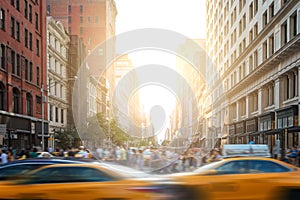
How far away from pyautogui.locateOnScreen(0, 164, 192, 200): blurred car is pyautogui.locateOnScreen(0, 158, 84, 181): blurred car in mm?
214

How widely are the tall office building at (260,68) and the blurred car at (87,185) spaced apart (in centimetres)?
445

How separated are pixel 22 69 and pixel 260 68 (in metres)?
22.1

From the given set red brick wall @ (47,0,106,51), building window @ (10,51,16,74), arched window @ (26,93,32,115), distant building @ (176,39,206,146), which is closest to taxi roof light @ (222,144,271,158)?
distant building @ (176,39,206,146)

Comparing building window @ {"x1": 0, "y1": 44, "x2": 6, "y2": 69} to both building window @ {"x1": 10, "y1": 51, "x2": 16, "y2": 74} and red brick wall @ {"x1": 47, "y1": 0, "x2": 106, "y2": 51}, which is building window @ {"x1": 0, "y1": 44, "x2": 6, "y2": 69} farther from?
red brick wall @ {"x1": 47, "y1": 0, "x2": 106, "y2": 51}

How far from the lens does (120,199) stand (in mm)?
6461

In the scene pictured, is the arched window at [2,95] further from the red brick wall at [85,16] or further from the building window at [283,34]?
the red brick wall at [85,16]

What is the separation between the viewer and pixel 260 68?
35062 mm

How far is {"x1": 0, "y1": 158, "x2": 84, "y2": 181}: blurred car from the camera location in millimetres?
7475

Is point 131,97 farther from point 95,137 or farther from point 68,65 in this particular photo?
point 68,65

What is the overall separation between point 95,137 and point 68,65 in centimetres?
4451

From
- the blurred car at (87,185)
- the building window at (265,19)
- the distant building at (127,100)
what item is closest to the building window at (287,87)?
the building window at (265,19)

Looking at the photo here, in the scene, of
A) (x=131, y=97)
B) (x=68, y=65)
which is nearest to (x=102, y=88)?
(x=131, y=97)

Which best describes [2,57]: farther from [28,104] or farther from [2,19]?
[28,104]

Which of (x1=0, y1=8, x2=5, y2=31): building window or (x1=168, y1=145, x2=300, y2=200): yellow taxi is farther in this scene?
(x1=0, y1=8, x2=5, y2=31): building window
